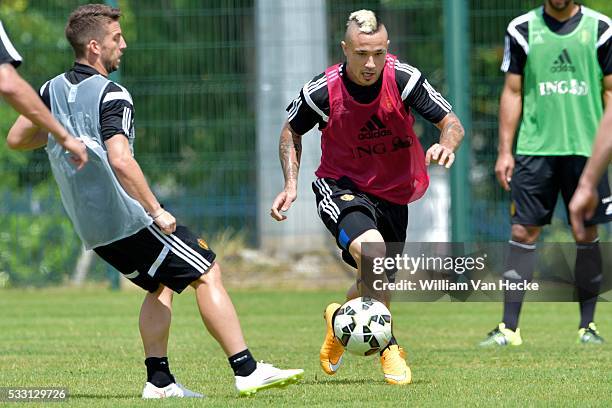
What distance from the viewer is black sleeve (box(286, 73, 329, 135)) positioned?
25.5 feet

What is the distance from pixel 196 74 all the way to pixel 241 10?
0.97 meters

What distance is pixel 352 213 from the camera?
7.64 metres

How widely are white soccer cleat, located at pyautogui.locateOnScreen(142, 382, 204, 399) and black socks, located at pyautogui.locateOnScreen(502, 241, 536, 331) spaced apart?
3572 mm

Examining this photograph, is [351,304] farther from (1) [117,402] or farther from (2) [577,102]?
(2) [577,102]

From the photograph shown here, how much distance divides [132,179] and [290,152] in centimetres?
161

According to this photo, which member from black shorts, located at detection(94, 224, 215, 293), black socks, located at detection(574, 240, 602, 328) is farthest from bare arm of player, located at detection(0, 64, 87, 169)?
black socks, located at detection(574, 240, 602, 328)

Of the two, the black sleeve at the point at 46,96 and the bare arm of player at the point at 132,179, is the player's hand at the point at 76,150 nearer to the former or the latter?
the bare arm of player at the point at 132,179

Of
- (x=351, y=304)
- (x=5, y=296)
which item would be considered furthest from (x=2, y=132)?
(x=351, y=304)

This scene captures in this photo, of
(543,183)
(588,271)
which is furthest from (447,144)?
(588,271)

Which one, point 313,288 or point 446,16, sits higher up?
point 446,16

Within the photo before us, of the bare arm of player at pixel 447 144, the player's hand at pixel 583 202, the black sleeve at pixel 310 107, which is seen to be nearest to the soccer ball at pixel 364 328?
the bare arm of player at pixel 447 144

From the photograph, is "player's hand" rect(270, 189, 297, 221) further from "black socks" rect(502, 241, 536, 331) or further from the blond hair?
"black socks" rect(502, 241, 536, 331)

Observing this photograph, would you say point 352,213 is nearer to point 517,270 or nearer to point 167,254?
point 167,254

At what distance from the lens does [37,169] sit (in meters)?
16.0
